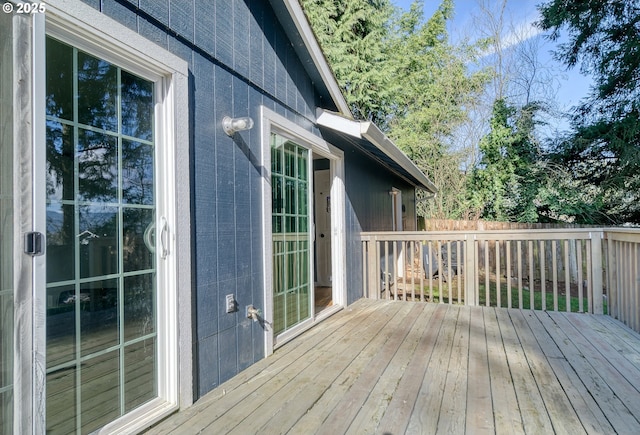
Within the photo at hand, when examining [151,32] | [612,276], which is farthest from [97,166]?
[612,276]

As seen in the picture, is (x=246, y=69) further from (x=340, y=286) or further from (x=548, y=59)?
(x=548, y=59)

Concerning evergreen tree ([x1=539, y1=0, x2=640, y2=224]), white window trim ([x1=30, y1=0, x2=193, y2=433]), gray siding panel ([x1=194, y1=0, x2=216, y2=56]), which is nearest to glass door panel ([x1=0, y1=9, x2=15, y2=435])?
white window trim ([x1=30, y1=0, x2=193, y2=433])

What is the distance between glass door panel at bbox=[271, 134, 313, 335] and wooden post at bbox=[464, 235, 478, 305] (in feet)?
7.66

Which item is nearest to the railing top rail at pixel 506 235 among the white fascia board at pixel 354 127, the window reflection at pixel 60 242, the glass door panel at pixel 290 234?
the white fascia board at pixel 354 127

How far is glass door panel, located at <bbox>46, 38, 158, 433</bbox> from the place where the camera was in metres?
1.58

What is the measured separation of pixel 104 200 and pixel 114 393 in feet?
3.25

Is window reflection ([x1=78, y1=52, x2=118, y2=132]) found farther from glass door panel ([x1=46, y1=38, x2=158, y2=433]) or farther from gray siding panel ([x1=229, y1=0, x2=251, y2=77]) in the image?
gray siding panel ([x1=229, y1=0, x2=251, y2=77])

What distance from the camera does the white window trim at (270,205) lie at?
10.1 feet

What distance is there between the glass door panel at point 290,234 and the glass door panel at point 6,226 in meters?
2.06

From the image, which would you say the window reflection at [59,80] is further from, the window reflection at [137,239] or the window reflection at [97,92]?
the window reflection at [137,239]

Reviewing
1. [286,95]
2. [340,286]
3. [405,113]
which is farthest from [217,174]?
[405,113]

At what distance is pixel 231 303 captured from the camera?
262 cm

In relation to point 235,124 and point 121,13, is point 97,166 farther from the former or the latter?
point 235,124

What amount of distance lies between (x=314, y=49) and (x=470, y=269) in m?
3.51
